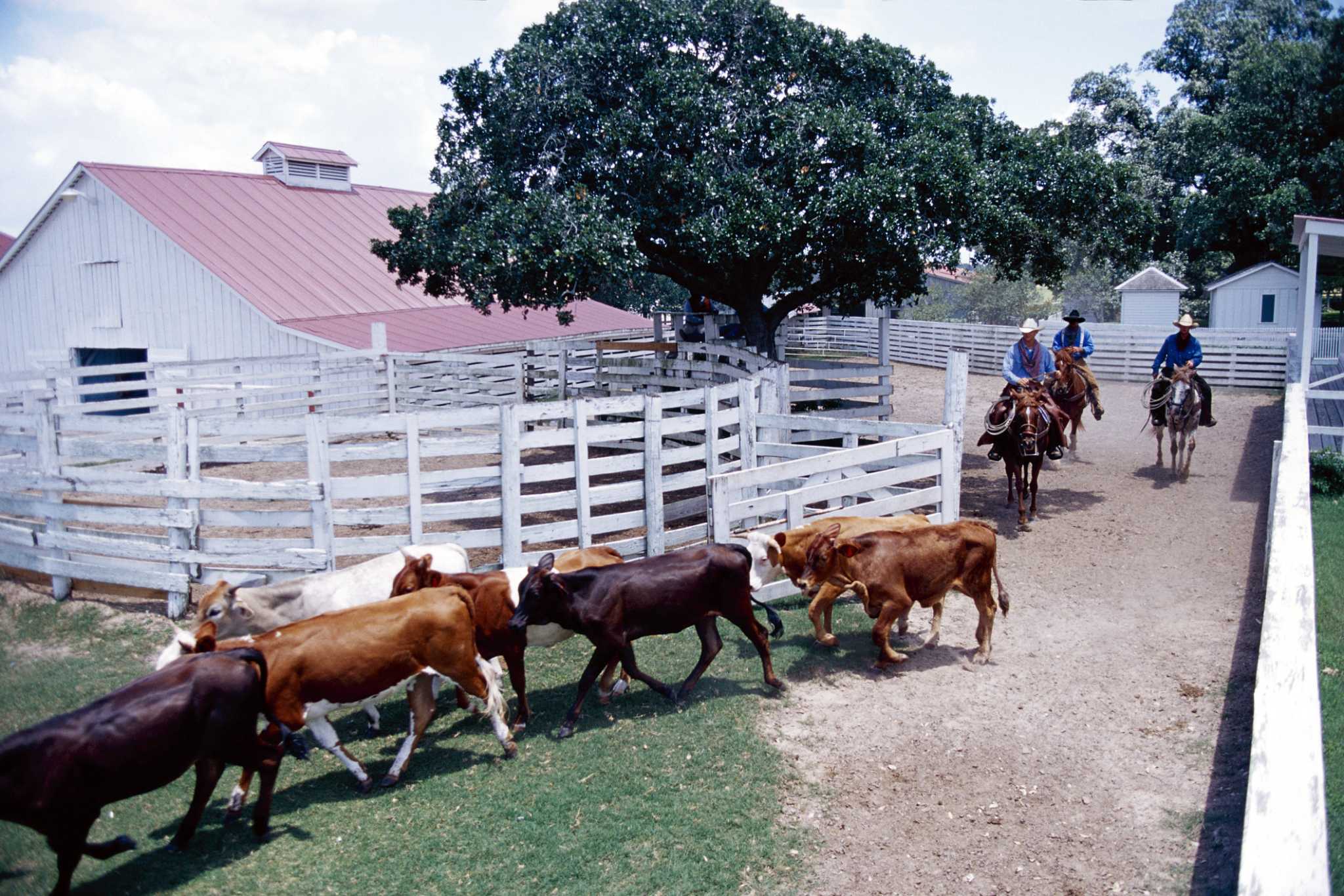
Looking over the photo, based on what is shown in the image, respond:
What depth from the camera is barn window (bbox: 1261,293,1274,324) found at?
30.9 meters

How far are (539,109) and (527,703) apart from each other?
30.2ft

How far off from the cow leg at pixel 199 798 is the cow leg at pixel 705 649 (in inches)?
114

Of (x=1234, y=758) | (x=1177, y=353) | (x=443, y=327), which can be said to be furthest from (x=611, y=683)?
(x=443, y=327)

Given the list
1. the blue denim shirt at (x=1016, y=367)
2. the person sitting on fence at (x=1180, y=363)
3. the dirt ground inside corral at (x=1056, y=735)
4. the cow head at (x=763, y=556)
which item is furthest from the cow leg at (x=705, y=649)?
the person sitting on fence at (x=1180, y=363)

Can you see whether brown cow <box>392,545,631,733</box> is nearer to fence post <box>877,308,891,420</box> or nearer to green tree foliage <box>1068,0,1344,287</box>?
fence post <box>877,308,891,420</box>

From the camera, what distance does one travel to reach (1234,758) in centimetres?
585

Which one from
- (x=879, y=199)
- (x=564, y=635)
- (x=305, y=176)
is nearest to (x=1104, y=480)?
(x=879, y=199)

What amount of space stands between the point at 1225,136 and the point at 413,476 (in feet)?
105

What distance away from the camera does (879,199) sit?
41.6ft

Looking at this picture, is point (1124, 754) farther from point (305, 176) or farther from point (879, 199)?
point (305, 176)

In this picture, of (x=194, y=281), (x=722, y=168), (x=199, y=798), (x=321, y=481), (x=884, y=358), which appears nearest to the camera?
(x=199, y=798)

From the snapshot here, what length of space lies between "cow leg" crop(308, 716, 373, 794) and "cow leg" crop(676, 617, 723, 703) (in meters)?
2.11

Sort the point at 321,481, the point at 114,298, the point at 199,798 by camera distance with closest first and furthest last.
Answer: the point at 199,798 < the point at 321,481 < the point at 114,298

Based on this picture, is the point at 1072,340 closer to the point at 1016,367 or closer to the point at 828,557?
the point at 1016,367
